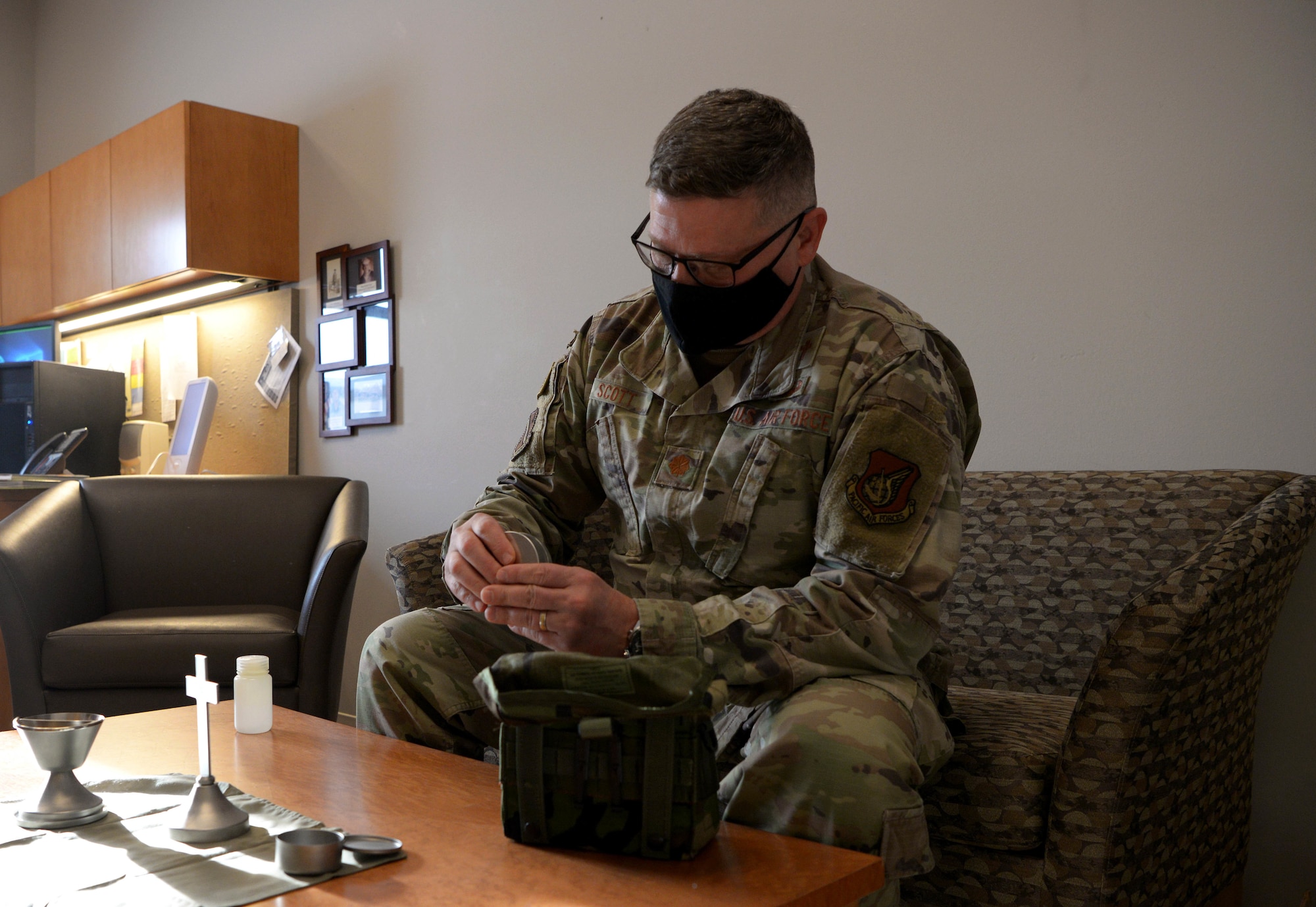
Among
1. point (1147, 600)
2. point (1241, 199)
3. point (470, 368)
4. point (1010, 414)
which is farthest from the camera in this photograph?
point (470, 368)

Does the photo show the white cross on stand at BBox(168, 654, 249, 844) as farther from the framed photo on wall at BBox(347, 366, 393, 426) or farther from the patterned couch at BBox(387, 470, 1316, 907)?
the framed photo on wall at BBox(347, 366, 393, 426)

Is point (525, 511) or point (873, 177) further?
point (873, 177)

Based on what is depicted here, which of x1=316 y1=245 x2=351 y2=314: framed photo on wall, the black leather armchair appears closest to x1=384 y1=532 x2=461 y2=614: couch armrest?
the black leather armchair

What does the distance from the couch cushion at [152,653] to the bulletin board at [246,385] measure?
1.38 metres

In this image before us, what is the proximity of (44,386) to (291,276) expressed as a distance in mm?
1005

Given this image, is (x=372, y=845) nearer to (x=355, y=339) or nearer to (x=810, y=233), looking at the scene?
(x=810, y=233)

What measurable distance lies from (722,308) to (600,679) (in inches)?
24.0

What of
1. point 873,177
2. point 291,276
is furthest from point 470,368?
point 873,177

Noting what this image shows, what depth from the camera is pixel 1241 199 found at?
1.72 metres

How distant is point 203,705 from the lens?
39.4 inches

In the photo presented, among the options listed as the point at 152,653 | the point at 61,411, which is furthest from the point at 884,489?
the point at 61,411

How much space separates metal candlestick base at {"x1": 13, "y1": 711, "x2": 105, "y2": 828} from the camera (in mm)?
968

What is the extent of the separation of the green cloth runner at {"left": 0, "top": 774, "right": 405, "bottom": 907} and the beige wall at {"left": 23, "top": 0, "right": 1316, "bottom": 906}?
1506 millimetres

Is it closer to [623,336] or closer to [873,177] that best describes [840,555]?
[623,336]
